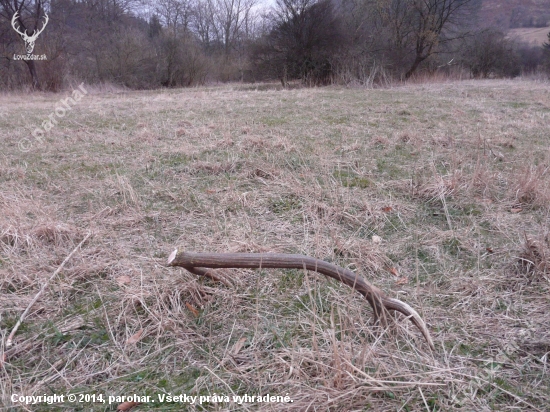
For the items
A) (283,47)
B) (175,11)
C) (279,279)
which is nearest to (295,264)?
(279,279)

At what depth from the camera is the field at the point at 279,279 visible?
4.60ft

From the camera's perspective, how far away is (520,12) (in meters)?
50.0

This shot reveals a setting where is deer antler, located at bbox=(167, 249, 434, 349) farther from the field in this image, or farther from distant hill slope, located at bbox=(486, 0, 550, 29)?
distant hill slope, located at bbox=(486, 0, 550, 29)

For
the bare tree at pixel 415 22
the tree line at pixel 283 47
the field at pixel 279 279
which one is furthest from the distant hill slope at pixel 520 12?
the field at pixel 279 279

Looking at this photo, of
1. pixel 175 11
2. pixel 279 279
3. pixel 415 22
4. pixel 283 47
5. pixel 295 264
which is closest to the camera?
pixel 295 264

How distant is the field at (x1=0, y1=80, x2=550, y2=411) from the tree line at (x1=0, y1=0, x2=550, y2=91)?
12004 millimetres

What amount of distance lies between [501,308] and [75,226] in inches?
108

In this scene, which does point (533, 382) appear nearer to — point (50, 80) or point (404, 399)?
point (404, 399)

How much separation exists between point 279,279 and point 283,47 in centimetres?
1709

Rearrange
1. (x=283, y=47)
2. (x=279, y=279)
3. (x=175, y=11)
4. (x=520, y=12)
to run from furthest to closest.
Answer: (x=520, y=12), (x=175, y=11), (x=283, y=47), (x=279, y=279)

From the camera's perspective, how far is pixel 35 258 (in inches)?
86.1

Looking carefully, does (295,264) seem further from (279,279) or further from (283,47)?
(283,47)

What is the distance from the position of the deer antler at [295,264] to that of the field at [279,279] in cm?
11

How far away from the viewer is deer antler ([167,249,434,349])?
58.8 inches
